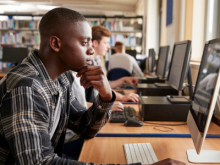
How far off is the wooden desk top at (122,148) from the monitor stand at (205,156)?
0.02 metres

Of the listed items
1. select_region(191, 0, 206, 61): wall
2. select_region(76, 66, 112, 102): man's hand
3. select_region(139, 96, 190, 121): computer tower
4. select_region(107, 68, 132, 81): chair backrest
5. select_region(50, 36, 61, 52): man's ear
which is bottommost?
select_region(139, 96, 190, 121): computer tower

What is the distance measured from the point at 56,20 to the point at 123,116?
0.80m

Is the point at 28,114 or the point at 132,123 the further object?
the point at 132,123

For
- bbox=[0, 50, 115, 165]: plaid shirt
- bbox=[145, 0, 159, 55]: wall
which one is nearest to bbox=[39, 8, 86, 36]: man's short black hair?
bbox=[0, 50, 115, 165]: plaid shirt

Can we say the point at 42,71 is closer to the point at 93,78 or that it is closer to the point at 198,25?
the point at 93,78

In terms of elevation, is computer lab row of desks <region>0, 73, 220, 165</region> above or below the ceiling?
below

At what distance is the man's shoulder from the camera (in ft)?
2.53

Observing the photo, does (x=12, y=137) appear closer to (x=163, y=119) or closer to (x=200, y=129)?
(x=200, y=129)

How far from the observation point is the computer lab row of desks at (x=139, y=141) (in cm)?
96

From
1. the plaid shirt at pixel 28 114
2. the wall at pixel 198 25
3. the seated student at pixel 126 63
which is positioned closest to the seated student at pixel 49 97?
the plaid shirt at pixel 28 114

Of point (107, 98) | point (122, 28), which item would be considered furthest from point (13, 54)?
point (107, 98)

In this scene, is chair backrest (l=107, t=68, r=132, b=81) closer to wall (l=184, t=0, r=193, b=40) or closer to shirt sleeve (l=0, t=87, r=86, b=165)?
wall (l=184, t=0, r=193, b=40)

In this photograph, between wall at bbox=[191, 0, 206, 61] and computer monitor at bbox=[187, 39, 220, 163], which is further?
wall at bbox=[191, 0, 206, 61]

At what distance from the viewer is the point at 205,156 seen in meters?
0.94
